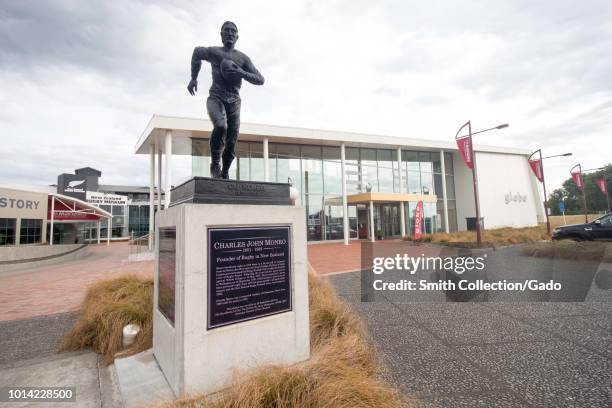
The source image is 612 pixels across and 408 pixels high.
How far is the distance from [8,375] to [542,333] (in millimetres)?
7169

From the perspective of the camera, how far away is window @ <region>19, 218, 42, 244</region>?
1820cm

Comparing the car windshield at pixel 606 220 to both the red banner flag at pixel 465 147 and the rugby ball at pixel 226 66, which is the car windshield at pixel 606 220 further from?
the rugby ball at pixel 226 66

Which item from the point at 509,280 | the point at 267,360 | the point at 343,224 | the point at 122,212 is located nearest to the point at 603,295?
the point at 509,280

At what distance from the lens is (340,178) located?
80.0ft

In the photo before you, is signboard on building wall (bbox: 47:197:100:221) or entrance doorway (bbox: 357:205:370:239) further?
entrance doorway (bbox: 357:205:370:239)

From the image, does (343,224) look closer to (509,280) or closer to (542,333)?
(509,280)

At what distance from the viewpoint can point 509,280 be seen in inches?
304

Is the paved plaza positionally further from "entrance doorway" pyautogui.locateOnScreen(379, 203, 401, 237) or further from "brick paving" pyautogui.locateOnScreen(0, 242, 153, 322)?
"entrance doorway" pyautogui.locateOnScreen(379, 203, 401, 237)

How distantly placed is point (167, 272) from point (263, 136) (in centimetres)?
1745

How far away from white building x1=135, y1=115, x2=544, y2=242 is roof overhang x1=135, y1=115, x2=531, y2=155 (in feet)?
0.19

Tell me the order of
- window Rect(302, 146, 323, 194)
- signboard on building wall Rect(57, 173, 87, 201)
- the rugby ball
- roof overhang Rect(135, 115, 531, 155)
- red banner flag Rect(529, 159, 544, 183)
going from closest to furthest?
the rugby ball < roof overhang Rect(135, 115, 531, 155) < red banner flag Rect(529, 159, 544, 183) < window Rect(302, 146, 323, 194) < signboard on building wall Rect(57, 173, 87, 201)

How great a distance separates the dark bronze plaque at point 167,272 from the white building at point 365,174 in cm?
1381

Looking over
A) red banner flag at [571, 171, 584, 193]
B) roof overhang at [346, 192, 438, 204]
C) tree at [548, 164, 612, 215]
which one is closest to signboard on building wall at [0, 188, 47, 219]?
roof overhang at [346, 192, 438, 204]

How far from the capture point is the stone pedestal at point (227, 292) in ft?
9.40
